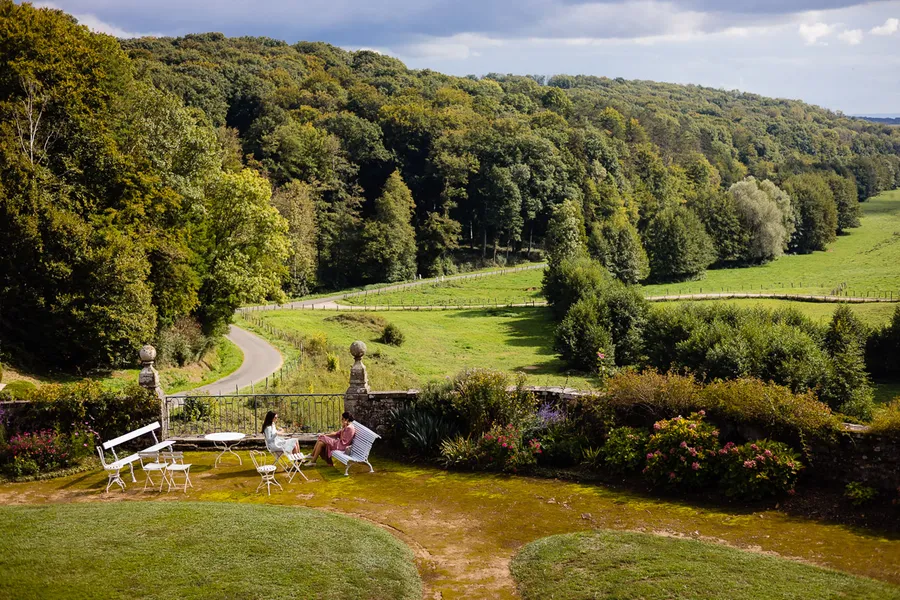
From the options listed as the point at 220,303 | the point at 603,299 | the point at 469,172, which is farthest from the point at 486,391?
the point at 469,172

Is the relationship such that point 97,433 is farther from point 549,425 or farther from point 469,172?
point 469,172

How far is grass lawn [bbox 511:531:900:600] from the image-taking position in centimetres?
927

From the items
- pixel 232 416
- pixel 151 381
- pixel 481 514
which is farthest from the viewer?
pixel 232 416

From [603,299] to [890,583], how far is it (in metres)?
47.1

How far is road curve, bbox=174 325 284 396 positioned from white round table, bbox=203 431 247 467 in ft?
37.9

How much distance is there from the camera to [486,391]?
643 inches

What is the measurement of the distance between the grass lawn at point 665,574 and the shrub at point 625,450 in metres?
3.05

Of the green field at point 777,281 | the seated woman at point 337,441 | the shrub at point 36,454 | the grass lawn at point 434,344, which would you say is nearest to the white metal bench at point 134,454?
the shrub at point 36,454

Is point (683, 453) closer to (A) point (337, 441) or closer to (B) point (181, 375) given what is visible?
(A) point (337, 441)

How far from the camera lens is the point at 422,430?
16.4 m

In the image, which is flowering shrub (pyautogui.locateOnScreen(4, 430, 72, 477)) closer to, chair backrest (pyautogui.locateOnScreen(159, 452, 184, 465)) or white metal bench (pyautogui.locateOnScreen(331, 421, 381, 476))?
chair backrest (pyautogui.locateOnScreen(159, 452, 184, 465))

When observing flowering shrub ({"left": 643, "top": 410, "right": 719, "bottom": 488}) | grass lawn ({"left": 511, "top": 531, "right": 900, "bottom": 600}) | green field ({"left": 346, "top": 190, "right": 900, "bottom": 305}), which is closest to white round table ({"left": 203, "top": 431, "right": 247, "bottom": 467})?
grass lawn ({"left": 511, "top": 531, "right": 900, "bottom": 600})

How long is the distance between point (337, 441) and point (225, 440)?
2.89 m

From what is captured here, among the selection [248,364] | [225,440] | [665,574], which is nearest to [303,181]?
[248,364]
